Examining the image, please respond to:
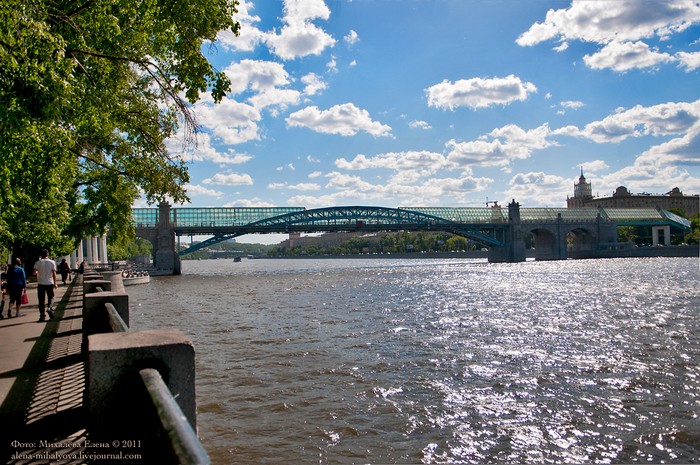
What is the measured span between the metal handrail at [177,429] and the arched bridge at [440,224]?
72408mm

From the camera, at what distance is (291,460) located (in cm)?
605

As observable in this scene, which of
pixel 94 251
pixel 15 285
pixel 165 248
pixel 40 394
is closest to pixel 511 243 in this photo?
pixel 165 248

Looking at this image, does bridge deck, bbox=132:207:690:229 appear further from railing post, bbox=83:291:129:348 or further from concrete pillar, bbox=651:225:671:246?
railing post, bbox=83:291:129:348

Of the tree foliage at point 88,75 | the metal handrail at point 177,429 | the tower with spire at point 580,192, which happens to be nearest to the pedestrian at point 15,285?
the tree foliage at point 88,75

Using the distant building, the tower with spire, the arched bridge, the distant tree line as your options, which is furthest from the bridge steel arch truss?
the tower with spire

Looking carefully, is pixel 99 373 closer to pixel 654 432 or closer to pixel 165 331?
pixel 165 331

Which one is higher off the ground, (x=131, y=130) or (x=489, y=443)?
(x=131, y=130)

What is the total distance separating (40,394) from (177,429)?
159 inches

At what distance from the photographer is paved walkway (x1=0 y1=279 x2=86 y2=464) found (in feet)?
13.6

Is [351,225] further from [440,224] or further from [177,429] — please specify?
[177,429]

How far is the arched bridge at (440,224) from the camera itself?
251ft

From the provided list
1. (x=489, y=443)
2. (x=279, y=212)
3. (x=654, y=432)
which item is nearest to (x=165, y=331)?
(x=489, y=443)

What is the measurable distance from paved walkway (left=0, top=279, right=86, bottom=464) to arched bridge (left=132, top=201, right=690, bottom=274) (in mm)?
66156

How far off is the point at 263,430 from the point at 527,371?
525 centimetres
